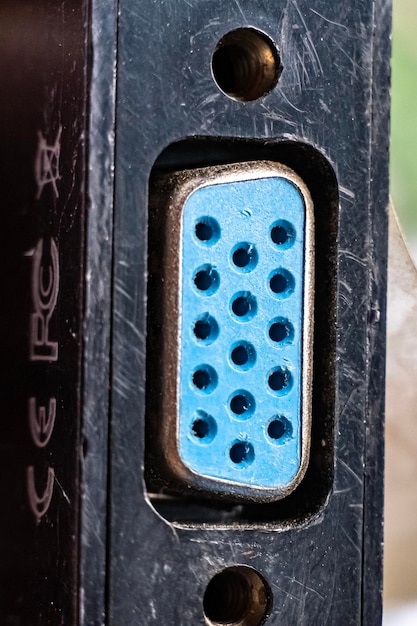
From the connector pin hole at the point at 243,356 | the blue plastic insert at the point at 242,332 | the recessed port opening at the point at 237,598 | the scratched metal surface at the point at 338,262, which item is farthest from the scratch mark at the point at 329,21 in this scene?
the recessed port opening at the point at 237,598

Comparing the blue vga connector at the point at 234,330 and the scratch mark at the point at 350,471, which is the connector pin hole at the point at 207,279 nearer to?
the blue vga connector at the point at 234,330

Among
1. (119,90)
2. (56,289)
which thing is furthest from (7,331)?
(119,90)

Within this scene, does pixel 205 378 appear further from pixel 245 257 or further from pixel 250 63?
pixel 250 63

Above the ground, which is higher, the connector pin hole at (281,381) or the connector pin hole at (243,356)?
the connector pin hole at (243,356)

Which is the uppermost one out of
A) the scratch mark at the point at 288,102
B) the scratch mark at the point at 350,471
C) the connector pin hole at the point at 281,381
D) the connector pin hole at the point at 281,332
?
the scratch mark at the point at 288,102

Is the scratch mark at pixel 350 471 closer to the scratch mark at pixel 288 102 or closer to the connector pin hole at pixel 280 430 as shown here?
the connector pin hole at pixel 280 430

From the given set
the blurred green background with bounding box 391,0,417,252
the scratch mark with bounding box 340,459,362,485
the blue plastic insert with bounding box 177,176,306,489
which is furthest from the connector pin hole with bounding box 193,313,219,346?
the blurred green background with bounding box 391,0,417,252

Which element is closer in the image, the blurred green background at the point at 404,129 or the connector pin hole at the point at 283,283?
the connector pin hole at the point at 283,283
